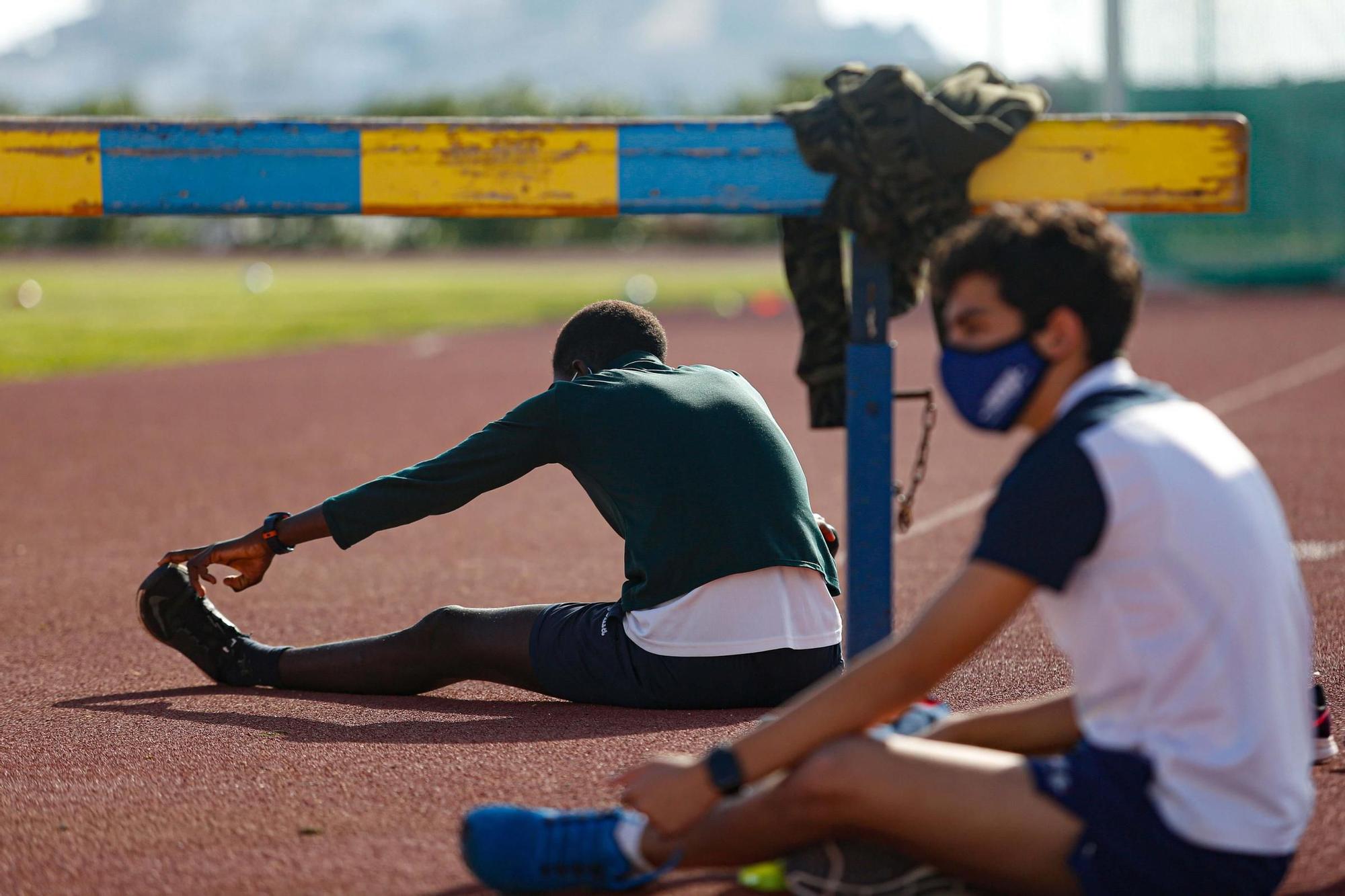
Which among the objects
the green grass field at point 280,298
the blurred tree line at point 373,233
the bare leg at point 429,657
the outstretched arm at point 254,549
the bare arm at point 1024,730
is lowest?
the blurred tree line at point 373,233

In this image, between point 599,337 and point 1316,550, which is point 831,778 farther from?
point 1316,550

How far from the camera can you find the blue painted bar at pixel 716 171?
14.1 ft

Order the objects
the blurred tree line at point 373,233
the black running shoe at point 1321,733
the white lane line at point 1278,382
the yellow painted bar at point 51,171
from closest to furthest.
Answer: the black running shoe at point 1321,733, the yellow painted bar at point 51,171, the white lane line at point 1278,382, the blurred tree line at point 373,233

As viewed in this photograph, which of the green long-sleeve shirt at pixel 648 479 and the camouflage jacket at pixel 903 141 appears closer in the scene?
the camouflage jacket at pixel 903 141

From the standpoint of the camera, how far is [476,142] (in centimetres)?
448

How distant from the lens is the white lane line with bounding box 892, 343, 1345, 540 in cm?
870

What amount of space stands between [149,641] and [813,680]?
9.19ft

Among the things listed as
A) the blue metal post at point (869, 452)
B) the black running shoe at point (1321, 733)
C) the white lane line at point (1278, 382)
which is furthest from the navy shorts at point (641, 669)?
the white lane line at point (1278, 382)

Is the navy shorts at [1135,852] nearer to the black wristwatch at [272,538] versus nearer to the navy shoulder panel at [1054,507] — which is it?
the navy shoulder panel at [1054,507]

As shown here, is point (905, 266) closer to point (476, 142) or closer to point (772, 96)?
point (476, 142)

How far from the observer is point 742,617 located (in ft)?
14.8

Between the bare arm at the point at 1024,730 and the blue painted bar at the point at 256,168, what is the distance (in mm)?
2158

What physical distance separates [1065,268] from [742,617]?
190cm

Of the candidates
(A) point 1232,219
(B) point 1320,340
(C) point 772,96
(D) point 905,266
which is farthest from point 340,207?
(C) point 772,96
